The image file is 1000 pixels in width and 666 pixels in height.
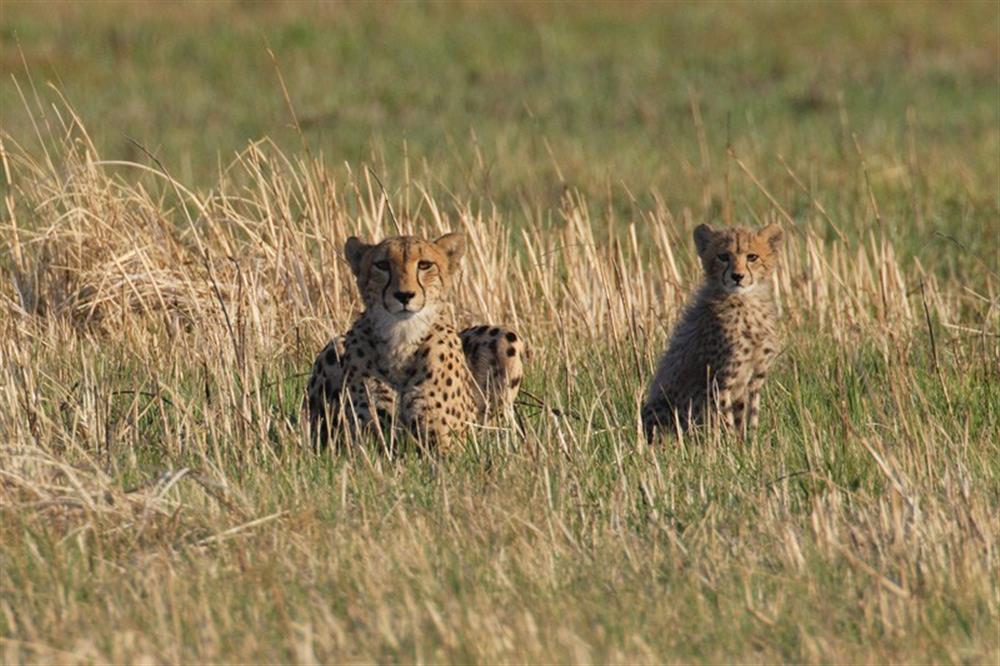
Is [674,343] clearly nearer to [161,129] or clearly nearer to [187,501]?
[187,501]

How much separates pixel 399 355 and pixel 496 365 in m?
0.65

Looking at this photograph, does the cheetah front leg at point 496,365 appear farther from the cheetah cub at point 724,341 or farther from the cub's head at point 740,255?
the cub's head at point 740,255

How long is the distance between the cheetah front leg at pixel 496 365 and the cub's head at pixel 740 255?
722 millimetres

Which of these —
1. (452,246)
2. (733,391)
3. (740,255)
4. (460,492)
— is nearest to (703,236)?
(740,255)

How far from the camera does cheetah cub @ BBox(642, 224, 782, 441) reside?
6.03 m

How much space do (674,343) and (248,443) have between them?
1.70m

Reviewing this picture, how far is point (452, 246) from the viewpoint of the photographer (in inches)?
224

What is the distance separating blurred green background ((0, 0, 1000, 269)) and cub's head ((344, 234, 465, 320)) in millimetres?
4214

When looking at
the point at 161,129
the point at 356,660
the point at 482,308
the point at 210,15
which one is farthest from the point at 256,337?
the point at 210,15

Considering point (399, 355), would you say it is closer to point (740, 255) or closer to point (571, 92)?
point (740, 255)

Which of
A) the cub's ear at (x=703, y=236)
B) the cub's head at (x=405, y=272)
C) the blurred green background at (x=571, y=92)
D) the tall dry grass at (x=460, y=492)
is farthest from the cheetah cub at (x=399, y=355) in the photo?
the blurred green background at (x=571, y=92)

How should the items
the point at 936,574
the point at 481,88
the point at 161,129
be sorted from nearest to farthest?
the point at 936,574, the point at 161,129, the point at 481,88

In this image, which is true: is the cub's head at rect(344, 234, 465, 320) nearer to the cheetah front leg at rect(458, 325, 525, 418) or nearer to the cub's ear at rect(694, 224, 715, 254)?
the cheetah front leg at rect(458, 325, 525, 418)

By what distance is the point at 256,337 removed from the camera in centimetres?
683
